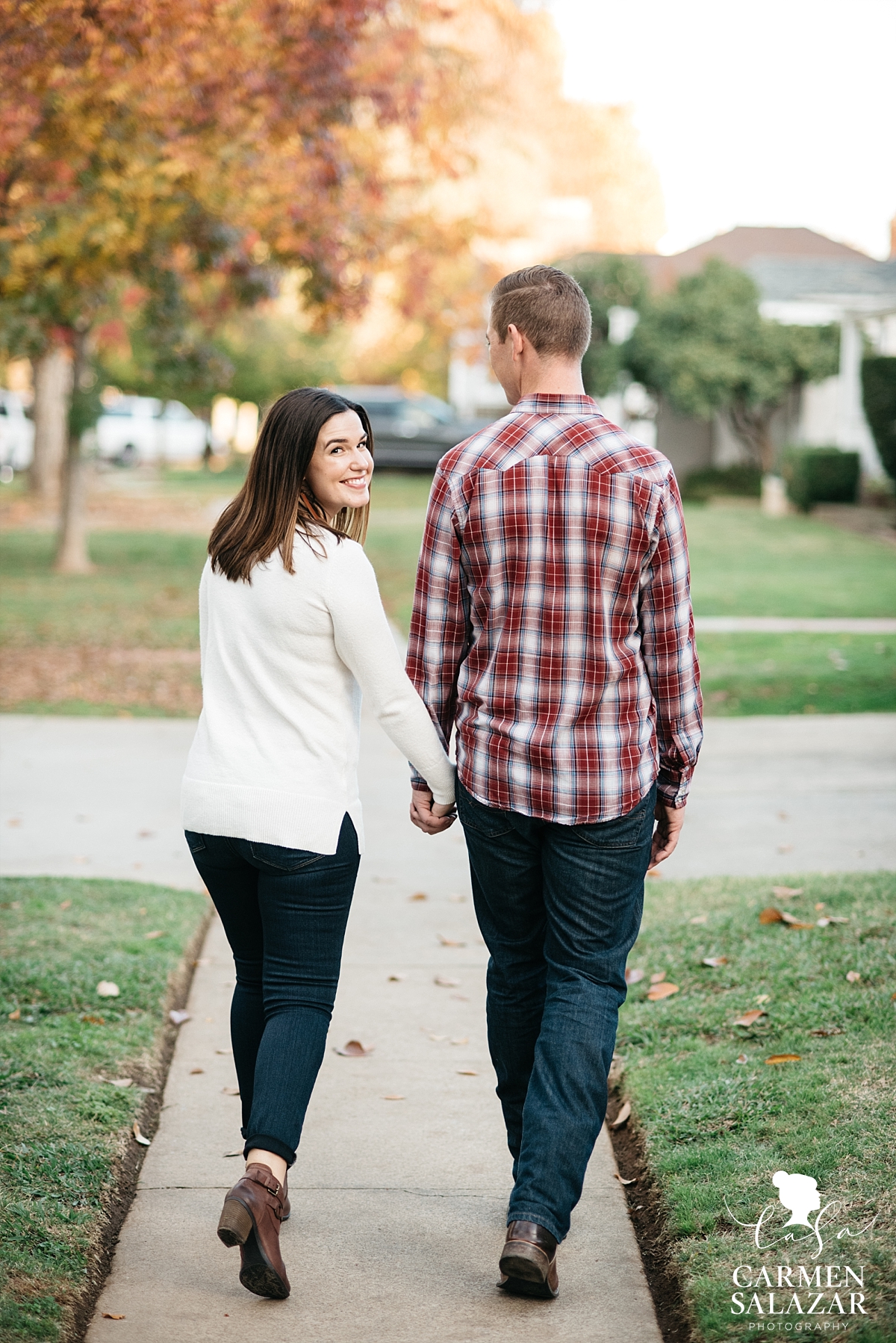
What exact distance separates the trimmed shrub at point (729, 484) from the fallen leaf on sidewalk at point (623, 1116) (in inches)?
979

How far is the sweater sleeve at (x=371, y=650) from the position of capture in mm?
2861

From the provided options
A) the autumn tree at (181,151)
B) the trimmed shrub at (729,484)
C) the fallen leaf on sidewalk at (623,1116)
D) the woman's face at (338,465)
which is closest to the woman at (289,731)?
the woman's face at (338,465)

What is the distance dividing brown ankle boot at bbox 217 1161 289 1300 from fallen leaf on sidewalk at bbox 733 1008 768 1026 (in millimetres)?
1778

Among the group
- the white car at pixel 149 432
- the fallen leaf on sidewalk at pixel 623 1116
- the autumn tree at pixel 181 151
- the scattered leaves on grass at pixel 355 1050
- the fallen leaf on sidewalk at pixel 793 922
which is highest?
the autumn tree at pixel 181 151

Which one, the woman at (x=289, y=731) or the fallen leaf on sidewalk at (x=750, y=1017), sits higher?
the woman at (x=289, y=731)

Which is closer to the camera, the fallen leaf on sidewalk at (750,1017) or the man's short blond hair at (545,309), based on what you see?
the man's short blond hair at (545,309)

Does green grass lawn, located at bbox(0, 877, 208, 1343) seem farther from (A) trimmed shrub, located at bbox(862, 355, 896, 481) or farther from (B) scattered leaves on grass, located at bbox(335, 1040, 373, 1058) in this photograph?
(A) trimmed shrub, located at bbox(862, 355, 896, 481)

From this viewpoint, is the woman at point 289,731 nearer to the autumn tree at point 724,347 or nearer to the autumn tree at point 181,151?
the autumn tree at point 181,151

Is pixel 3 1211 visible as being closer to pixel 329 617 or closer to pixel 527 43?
pixel 329 617

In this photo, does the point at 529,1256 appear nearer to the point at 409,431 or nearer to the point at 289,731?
the point at 289,731

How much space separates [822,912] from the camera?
514 cm

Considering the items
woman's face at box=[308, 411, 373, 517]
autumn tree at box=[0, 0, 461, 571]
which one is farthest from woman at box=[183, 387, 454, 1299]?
autumn tree at box=[0, 0, 461, 571]

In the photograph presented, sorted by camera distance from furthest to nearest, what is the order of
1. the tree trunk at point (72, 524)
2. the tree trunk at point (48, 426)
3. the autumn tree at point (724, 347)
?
the autumn tree at point (724, 347)
the tree trunk at point (48, 426)
the tree trunk at point (72, 524)

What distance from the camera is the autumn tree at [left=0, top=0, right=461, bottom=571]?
760 centimetres
